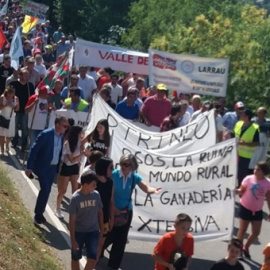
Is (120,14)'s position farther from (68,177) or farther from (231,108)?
(68,177)

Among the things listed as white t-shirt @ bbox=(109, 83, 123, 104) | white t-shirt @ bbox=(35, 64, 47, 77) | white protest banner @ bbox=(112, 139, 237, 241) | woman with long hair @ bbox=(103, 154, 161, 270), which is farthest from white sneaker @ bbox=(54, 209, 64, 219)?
white t-shirt @ bbox=(35, 64, 47, 77)

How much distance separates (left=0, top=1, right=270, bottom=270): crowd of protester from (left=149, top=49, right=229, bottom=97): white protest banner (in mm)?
374

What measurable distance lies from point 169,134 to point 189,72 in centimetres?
572

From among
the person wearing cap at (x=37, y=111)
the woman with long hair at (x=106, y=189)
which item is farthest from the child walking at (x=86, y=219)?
the person wearing cap at (x=37, y=111)

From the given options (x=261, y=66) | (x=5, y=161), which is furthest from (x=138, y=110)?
(x=261, y=66)

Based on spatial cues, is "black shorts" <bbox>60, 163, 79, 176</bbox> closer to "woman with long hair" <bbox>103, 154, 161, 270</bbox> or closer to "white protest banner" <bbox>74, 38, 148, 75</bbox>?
"woman with long hair" <bbox>103, 154, 161, 270</bbox>

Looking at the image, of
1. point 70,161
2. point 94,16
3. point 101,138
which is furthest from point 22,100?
point 94,16

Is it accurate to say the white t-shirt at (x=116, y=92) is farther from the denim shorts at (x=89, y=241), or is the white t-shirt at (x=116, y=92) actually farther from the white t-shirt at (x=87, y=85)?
the denim shorts at (x=89, y=241)

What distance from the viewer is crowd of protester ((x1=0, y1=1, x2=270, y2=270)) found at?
10.5 metres

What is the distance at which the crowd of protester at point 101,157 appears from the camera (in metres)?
10.5

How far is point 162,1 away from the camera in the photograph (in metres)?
38.2

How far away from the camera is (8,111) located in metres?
18.7

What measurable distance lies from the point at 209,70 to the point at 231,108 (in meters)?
4.54

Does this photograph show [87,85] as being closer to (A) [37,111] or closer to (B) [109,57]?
(B) [109,57]
